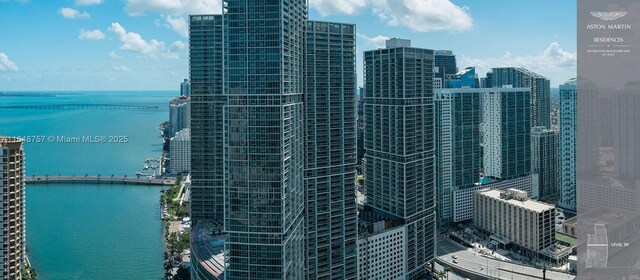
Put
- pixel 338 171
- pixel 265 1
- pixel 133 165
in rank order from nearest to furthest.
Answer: pixel 265 1
pixel 338 171
pixel 133 165

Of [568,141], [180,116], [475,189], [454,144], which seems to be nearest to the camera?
[454,144]

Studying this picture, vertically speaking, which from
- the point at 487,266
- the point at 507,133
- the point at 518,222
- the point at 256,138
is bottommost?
the point at 487,266

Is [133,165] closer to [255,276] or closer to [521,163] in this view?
[521,163]

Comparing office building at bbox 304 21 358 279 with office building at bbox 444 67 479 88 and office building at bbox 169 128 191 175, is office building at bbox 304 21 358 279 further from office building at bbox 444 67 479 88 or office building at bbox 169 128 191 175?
office building at bbox 169 128 191 175

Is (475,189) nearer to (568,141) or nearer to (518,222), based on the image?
(518,222)

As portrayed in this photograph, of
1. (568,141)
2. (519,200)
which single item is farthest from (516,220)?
(568,141)

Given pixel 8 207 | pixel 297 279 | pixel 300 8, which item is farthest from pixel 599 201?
pixel 8 207

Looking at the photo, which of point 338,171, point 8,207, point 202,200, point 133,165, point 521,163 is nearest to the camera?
point 8,207
